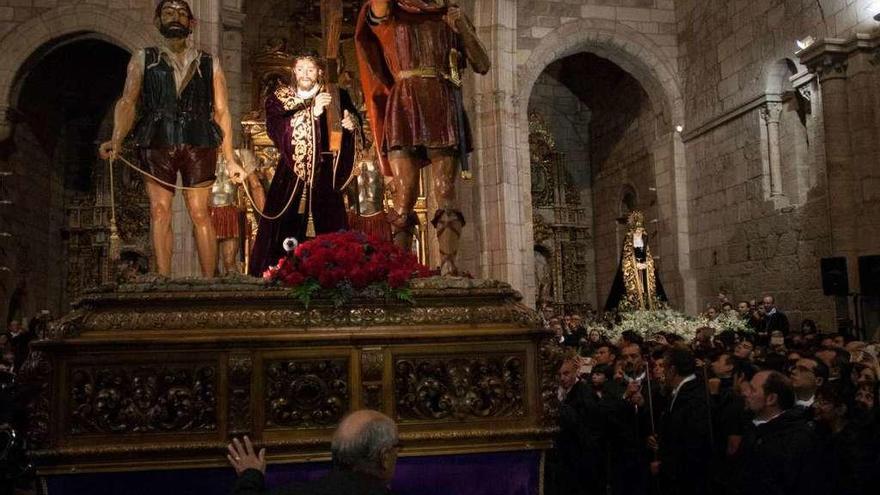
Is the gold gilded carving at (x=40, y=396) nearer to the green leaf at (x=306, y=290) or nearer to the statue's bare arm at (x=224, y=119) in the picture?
the green leaf at (x=306, y=290)

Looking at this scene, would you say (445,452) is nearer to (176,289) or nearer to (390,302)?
(390,302)

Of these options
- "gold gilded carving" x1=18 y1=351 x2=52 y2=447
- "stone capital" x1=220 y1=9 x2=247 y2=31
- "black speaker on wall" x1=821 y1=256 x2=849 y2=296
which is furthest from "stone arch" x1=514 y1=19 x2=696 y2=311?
"gold gilded carving" x1=18 y1=351 x2=52 y2=447

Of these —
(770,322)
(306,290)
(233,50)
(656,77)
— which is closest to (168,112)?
(306,290)

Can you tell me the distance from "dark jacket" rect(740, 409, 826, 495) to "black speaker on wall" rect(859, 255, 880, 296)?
9.69 m

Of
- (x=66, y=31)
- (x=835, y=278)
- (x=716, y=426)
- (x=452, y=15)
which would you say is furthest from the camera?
(x=66, y=31)

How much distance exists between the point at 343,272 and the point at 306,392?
25.7 inches

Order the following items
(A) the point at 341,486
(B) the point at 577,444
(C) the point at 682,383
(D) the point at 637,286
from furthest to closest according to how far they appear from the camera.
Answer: (D) the point at 637,286, (B) the point at 577,444, (C) the point at 682,383, (A) the point at 341,486

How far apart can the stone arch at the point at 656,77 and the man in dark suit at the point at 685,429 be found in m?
12.9

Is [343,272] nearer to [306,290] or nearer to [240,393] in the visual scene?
[306,290]

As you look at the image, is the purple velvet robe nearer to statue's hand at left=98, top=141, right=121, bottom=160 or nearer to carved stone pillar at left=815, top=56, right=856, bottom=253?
statue's hand at left=98, top=141, right=121, bottom=160

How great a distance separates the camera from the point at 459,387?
424 cm

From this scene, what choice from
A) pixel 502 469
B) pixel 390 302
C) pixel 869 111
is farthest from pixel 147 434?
pixel 869 111

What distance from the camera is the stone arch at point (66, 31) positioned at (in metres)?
14.5

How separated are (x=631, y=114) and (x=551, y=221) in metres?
3.49
